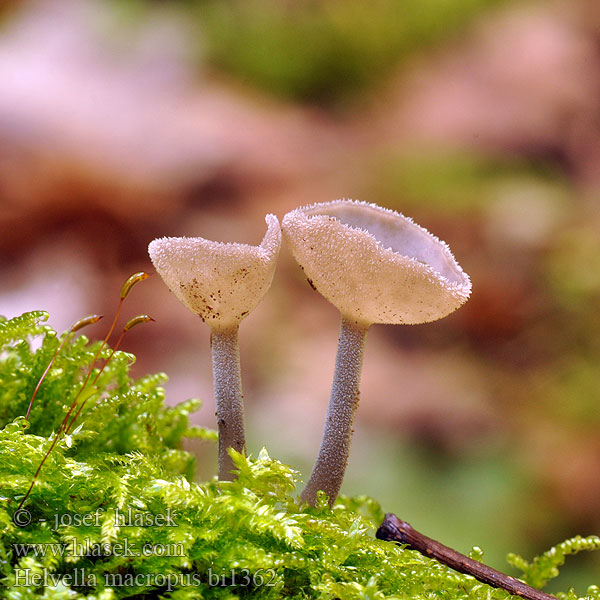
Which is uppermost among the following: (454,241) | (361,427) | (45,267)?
(454,241)

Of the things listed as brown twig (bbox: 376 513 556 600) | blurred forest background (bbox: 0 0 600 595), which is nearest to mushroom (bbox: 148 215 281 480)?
brown twig (bbox: 376 513 556 600)

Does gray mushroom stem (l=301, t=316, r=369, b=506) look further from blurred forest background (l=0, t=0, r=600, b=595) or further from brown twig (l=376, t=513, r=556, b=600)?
blurred forest background (l=0, t=0, r=600, b=595)

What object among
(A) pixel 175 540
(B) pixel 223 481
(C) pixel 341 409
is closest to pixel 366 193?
(C) pixel 341 409

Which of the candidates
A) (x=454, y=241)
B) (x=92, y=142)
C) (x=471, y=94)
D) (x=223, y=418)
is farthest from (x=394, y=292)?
(x=471, y=94)

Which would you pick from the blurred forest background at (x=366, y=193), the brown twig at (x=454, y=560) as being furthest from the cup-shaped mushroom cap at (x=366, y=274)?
the blurred forest background at (x=366, y=193)

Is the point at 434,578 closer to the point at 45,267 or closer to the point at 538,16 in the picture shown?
the point at 45,267

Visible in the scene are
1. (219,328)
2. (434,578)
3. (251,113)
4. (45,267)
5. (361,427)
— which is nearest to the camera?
(434,578)

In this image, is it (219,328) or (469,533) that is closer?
(219,328)

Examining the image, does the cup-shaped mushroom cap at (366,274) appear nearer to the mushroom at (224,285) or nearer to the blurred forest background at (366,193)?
the mushroom at (224,285)
